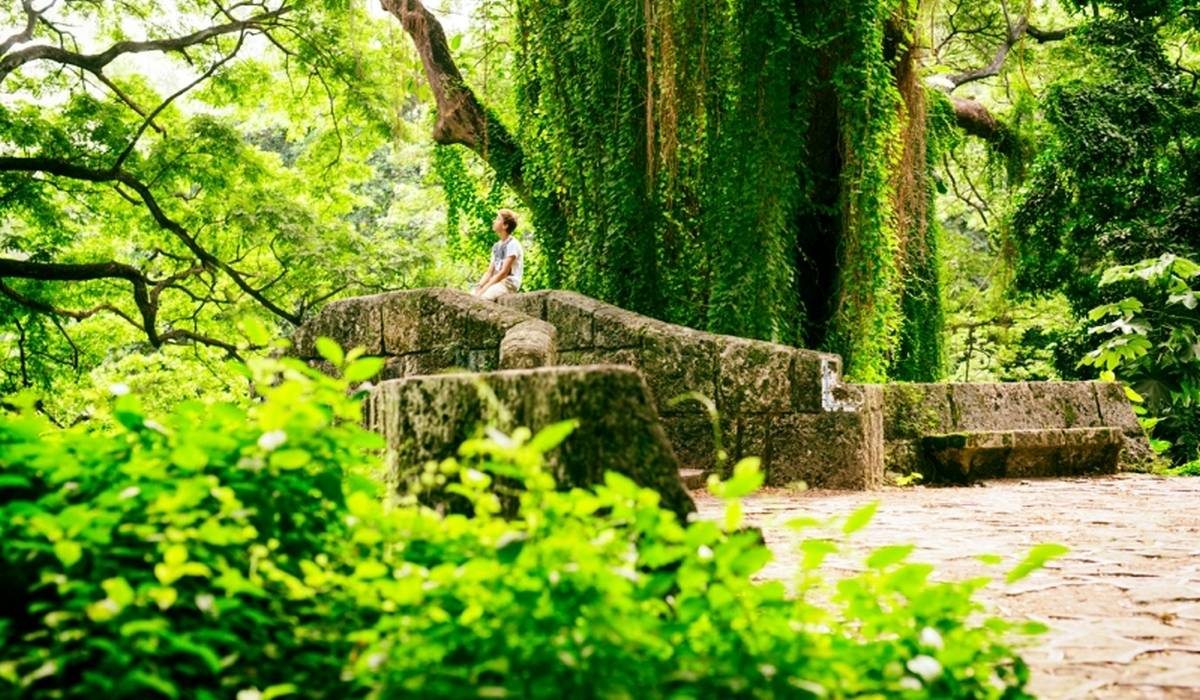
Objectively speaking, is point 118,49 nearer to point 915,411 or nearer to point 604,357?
point 604,357

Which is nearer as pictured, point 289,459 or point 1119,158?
point 289,459

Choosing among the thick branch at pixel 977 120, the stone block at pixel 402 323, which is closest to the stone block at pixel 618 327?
the stone block at pixel 402 323

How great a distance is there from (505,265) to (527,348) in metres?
3.51

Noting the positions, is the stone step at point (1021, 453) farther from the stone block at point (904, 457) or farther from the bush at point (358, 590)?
the bush at point (358, 590)

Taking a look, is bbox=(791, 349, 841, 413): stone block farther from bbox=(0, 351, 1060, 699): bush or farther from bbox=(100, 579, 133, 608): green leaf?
bbox=(100, 579, 133, 608): green leaf

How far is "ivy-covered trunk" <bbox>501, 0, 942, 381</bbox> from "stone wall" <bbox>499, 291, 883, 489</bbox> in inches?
66.8

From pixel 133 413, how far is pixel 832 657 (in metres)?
1.32

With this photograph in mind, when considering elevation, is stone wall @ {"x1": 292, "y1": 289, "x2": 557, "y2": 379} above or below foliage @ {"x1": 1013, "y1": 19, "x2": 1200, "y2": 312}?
below

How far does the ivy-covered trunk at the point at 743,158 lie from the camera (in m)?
8.75

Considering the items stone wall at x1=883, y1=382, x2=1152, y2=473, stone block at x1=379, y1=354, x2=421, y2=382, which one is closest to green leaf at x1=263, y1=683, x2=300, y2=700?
stone block at x1=379, y1=354, x2=421, y2=382

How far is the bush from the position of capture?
5.02 feet

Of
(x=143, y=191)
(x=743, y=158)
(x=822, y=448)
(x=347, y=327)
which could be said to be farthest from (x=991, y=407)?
(x=143, y=191)

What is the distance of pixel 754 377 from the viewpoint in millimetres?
6906

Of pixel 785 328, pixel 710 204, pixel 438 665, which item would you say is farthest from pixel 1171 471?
pixel 438 665
